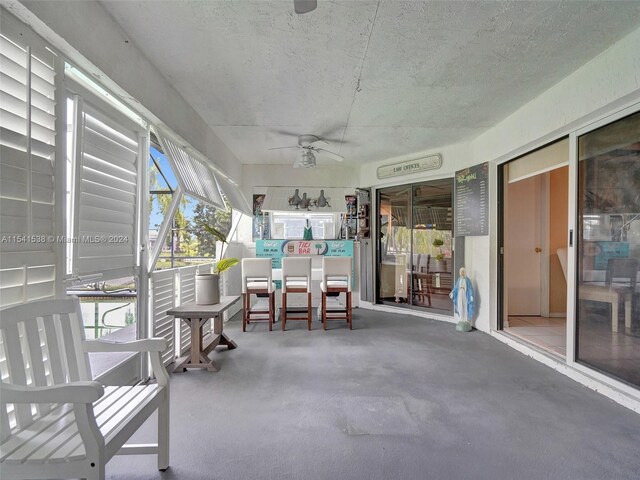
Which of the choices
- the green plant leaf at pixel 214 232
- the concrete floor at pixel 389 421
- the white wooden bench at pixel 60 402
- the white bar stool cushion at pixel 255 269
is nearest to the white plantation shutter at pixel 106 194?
the white wooden bench at pixel 60 402

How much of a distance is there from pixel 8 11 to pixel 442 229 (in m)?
5.27

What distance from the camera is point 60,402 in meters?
1.13

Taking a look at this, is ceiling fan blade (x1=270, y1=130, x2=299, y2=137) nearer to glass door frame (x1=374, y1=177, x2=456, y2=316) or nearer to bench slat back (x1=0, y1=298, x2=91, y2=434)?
glass door frame (x1=374, y1=177, x2=456, y2=316)

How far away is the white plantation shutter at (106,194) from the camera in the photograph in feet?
6.71

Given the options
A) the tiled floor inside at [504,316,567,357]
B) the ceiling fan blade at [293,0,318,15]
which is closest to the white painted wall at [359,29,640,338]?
the tiled floor inside at [504,316,567,357]

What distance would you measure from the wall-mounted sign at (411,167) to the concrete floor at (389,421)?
2992mm

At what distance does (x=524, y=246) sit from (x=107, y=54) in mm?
5776

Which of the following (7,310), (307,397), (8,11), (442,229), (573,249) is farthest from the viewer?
(442,229)

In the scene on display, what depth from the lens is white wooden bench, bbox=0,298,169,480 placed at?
1146mm

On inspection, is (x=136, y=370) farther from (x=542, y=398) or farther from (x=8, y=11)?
(x=542, y=398)

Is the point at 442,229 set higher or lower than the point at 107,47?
lower

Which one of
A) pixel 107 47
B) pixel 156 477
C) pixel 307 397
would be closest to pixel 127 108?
pixel 107 47

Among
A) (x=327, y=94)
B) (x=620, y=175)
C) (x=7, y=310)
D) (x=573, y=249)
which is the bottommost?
(x=7, y=310)

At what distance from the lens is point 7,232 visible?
142 centimetres
